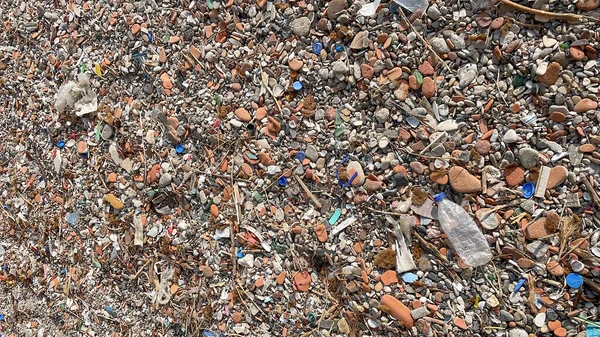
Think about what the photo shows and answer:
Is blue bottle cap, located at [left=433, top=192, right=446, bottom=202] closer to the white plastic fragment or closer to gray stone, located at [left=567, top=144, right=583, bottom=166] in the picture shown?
the white plastic fragment

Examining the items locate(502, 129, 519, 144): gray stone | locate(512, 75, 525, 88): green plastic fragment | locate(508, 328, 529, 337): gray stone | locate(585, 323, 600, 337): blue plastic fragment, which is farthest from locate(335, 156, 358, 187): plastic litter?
locate(585, 323, 600, 337): blue plastic fragment

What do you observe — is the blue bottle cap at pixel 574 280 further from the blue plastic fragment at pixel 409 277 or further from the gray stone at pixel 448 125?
the gray stone at pixel 448 125

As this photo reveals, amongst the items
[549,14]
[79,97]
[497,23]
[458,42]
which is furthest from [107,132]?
[549,14]

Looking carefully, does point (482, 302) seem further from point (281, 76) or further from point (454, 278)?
point (281, 76)

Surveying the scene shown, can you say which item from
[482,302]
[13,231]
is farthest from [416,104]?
[13,231]

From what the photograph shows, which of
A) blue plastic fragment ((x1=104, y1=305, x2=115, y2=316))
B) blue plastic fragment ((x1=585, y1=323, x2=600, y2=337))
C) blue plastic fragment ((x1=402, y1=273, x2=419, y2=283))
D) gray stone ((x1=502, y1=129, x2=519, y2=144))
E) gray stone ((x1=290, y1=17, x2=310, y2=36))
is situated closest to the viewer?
blue plastic fragment ((x1=585, y1=323, x2=600, y2=337))

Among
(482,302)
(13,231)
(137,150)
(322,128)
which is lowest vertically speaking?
(13,231)

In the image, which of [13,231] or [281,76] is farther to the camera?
[13,231]

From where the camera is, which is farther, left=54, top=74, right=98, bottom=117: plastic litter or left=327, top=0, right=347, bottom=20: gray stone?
left=54, top=74, right=98, bottom=117: plastic litter
